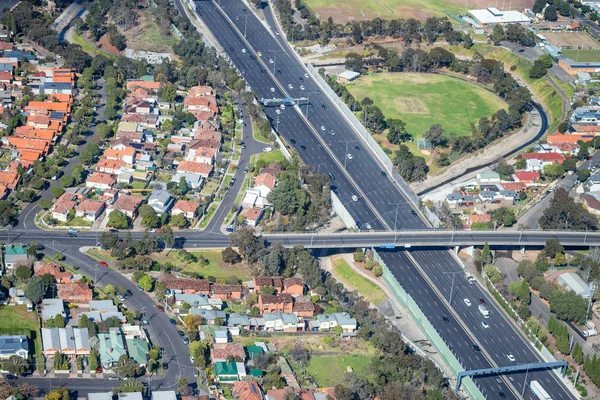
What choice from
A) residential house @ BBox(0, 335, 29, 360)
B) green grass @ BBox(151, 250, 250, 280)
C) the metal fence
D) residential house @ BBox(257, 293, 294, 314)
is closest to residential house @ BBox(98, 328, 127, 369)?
residential house @ BBox(0, 335, 29, 360)

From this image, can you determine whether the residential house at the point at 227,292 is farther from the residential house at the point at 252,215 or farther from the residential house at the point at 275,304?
the residential house at the point at 252,215

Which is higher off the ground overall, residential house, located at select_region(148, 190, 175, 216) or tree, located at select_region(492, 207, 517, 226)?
residential house, located at select_region(148, 190, 175, 216)

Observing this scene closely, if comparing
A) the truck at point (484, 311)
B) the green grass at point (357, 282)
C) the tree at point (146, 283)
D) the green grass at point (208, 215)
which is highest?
the tree at point (146, 283)

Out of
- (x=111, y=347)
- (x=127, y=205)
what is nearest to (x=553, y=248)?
(x=127, y=205)

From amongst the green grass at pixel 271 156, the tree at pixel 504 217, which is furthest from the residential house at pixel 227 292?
the tree at pixel 504 217

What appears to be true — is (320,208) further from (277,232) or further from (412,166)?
(412,166)

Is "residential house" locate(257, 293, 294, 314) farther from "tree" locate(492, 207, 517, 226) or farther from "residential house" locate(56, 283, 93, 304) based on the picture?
"tree" locate(492, 207, 517, 226)
